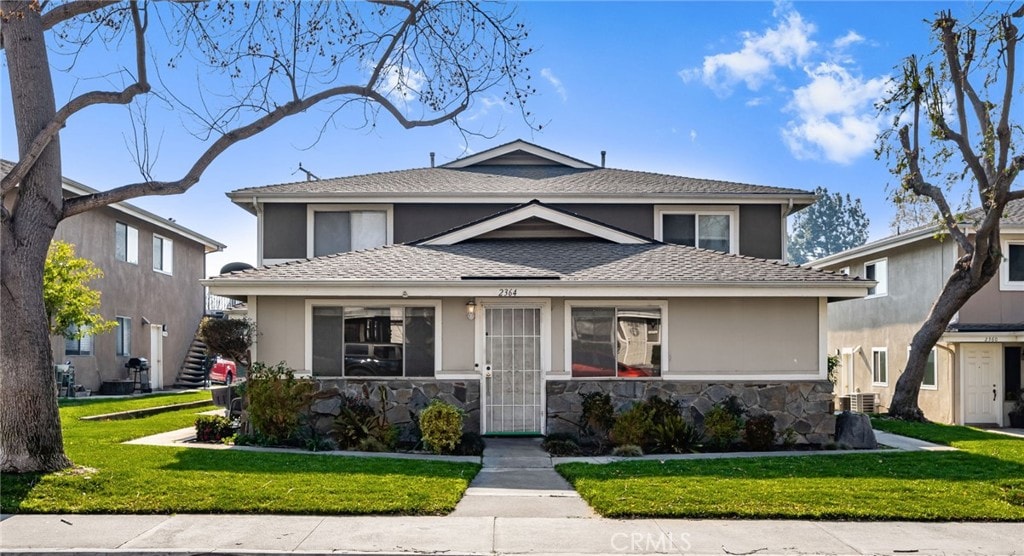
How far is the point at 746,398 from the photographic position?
14016 mm

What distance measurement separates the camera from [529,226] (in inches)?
663

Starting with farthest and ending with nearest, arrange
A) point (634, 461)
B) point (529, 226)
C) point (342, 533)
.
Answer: point (529, 226) < point (634, 461) < point (342, 533)

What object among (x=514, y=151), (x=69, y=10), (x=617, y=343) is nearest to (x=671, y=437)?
(x=617, y=343)

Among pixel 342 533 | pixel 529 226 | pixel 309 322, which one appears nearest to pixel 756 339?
pixel 529 226

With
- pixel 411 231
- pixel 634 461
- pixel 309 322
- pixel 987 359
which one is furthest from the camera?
pixel 987 359

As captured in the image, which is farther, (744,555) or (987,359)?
(987,359)

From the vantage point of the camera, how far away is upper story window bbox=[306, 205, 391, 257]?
18.9 metres

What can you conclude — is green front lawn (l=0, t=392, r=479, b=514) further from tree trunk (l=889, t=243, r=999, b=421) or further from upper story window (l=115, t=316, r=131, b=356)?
upper story window (l=115, t=316, r=131, b=356)

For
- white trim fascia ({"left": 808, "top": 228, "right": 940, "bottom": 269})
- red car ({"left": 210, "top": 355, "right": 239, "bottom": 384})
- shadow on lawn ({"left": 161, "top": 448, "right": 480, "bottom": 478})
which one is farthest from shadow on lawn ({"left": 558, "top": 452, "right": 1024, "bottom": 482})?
red car ({"left": 210, "top": 355, "right": 239, "bottom": 384})

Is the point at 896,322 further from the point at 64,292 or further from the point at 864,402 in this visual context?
the point at 64,292

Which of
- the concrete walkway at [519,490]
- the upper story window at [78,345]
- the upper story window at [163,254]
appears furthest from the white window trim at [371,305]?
the upper story window at [163,254]

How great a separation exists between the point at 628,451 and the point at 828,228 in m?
69.3

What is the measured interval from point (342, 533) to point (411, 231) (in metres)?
11.8

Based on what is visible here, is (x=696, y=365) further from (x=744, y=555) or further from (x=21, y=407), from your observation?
(x=21, y=407)
